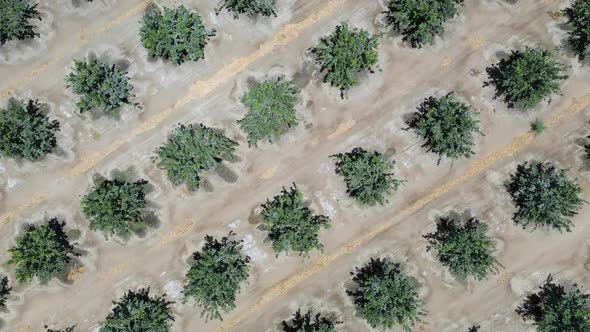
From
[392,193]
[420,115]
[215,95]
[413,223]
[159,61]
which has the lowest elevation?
[413,223]

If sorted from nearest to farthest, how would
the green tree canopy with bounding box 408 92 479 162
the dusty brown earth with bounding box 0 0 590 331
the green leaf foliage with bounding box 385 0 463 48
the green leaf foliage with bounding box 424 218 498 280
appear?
1. the green leaf foliage with bounding box 424 218 498 280
2. the green tree canopy with bounding box 408 92 479 162
3. the green leaf foliage with bounding box 385 0 463 48
4. the dusty brown earth with bounding box 0 0 590 331

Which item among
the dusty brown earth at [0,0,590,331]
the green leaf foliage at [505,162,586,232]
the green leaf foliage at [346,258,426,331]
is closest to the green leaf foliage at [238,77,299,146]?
the dusty brown earth at [0,0,590,331]

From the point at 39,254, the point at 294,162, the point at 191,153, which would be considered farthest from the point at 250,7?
the point at 39,254

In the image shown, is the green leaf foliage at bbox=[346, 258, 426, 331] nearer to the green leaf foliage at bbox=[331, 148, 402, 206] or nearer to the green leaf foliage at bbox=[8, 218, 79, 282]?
the green leaf foliage at bbox=[331, 148, 402, 206]

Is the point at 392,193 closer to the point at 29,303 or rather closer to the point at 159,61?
the point at 159,61

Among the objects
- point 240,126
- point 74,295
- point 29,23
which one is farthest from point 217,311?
point 29,23

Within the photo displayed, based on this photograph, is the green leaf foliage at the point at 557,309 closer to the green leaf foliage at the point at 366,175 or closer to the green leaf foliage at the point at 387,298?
the green leaf foliage at the point at 387,298

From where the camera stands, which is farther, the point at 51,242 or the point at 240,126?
the point at 240,126
